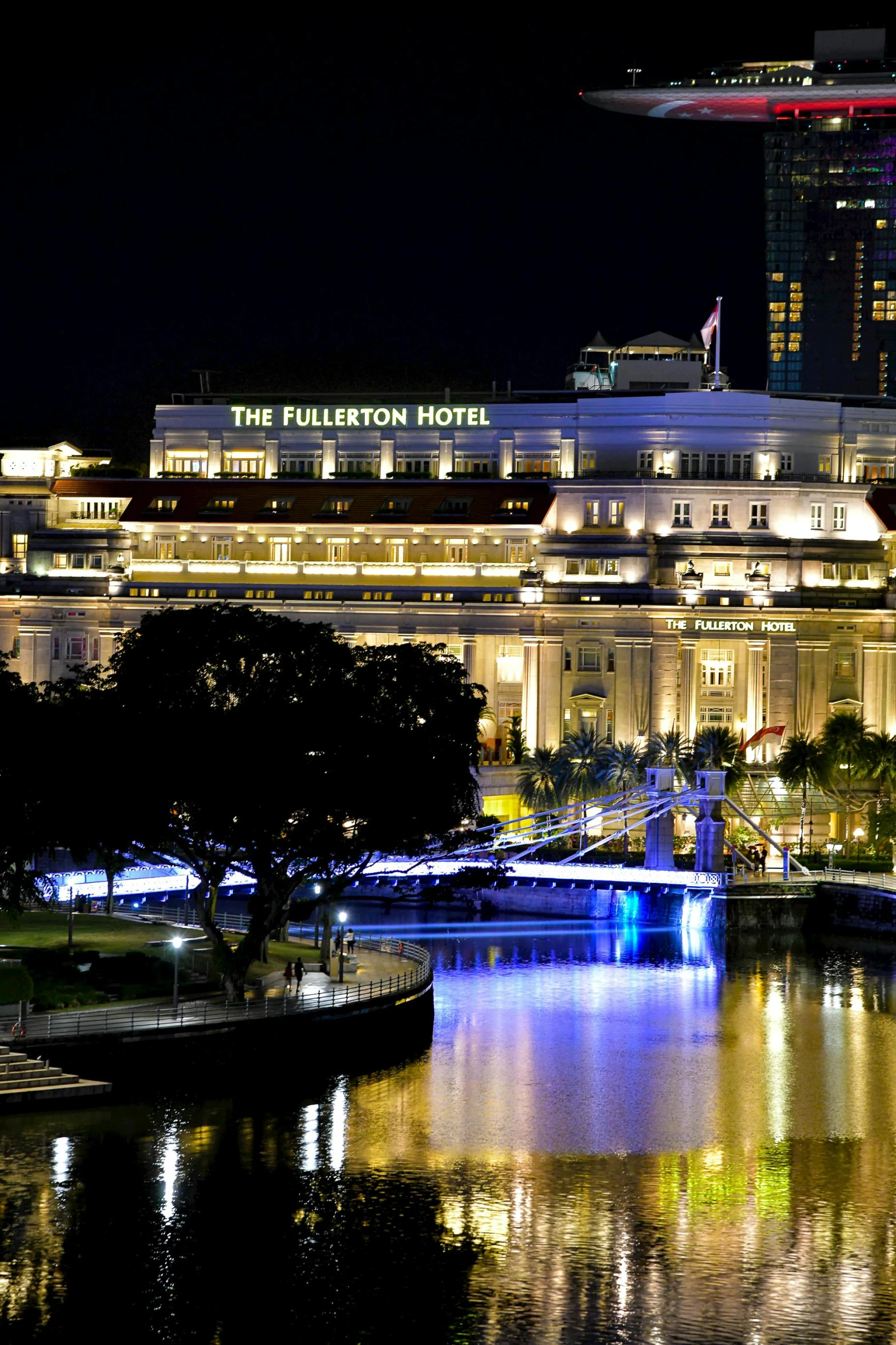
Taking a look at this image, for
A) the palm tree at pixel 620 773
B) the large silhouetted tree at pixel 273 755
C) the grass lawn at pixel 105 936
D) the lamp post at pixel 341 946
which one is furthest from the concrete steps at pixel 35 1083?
the palm tree at pixel 620 773

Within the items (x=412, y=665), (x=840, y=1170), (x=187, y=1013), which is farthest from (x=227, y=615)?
(x=840, y=1170)

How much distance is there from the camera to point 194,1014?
114750mm

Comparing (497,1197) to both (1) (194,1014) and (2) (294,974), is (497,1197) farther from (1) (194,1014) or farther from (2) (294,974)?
(2) (294,974)

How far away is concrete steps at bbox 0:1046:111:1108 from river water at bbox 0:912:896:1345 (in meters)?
1.44

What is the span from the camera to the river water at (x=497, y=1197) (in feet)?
267

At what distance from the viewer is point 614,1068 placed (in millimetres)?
119312

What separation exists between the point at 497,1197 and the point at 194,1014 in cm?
2547

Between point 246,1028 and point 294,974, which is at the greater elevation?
point 294,974

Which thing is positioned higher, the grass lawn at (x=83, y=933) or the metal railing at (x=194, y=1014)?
the grass lawn at (x=83, y=933)

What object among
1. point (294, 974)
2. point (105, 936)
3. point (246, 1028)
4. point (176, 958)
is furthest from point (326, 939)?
point (246, 1028)

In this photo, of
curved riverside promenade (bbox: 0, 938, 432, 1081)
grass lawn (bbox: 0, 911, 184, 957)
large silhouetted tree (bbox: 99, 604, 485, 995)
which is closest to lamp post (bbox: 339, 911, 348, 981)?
curved riverside promenade (bbox: 0, 938, 432, 1081)

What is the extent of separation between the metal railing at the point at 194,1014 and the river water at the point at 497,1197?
4.18 metres

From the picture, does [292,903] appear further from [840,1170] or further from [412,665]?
[840,1170]

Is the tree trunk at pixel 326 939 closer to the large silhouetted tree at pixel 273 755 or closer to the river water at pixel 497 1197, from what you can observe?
the large silhouetted tree at pixel 273 755
